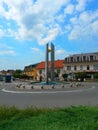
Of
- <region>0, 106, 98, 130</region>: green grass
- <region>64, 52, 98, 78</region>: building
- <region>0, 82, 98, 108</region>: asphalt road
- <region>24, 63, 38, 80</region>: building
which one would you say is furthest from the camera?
<region>24, 63, 38, 80</region>: building

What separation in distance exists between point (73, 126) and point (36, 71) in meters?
121

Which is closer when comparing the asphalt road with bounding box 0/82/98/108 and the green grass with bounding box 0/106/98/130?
the green grass with bounding box 0/106/98/130

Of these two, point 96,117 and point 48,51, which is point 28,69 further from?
point 96,117

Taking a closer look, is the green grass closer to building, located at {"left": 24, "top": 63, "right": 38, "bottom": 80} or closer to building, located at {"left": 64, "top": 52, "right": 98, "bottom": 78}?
building, located at {"left": 64, "top": 52, "right": 98, "bottom": 78}

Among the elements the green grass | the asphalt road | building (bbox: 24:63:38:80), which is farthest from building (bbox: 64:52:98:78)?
the green grass

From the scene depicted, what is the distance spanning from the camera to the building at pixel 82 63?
10044 centimetres

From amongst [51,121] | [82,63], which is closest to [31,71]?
[82,63]

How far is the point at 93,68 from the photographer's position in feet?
331

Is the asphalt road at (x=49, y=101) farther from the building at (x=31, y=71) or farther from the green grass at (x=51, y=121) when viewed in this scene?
the building at (x=31, y=71)

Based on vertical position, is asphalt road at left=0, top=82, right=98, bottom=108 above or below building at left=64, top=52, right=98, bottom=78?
below

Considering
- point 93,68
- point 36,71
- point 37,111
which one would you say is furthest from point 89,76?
point 37,111

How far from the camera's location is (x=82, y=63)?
10356 centimetres

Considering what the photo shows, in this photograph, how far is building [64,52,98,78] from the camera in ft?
330

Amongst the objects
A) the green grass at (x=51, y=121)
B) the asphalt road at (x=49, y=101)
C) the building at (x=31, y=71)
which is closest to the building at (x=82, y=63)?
the building at (x=31, y=71)
